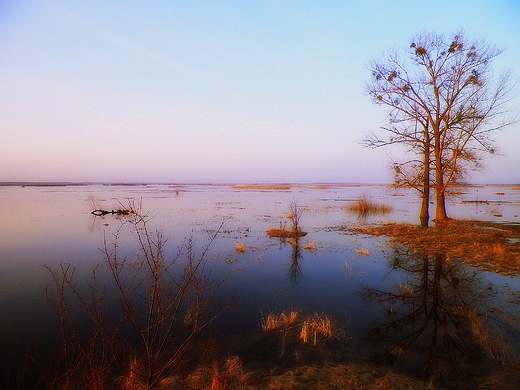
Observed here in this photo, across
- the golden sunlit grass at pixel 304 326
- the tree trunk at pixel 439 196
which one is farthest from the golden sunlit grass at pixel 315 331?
the tree trunk at pixel 439 196

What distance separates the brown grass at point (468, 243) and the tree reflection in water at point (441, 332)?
1715 millimetres

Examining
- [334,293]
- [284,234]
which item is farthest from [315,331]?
[284,234]

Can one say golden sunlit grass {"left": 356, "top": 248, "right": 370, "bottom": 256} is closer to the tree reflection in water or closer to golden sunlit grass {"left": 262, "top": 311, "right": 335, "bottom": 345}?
the tree reflection in water

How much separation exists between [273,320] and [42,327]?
4.92 meters

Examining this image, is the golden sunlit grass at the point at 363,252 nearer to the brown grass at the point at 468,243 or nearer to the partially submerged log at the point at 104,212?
the brown grass at the point at 468,243

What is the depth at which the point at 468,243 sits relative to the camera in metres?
12.8

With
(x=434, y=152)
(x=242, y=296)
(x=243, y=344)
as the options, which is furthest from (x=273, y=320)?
(x=434, y=152)

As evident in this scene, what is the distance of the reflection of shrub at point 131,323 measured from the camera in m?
3.38

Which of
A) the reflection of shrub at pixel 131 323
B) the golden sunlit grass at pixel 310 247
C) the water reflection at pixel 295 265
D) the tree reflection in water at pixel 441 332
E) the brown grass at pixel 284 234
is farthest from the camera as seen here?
the brown grass at pixel 284 234

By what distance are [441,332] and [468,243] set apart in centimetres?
920

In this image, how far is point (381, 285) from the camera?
Result: 337 inches

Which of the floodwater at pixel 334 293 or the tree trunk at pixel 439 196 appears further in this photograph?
the tree trunk at pixel 439 196

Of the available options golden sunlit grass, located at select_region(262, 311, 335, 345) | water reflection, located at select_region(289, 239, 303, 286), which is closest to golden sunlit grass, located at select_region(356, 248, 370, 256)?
water reflection, located at select_region(289, 239, 303, 286)

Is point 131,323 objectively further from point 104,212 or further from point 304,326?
A: point 104,212
